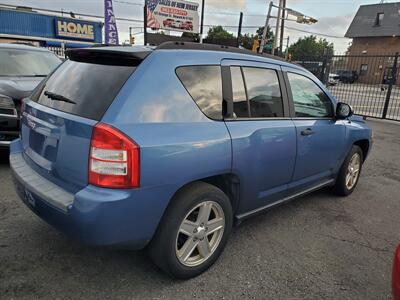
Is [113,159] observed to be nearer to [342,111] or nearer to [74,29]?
[342,111]

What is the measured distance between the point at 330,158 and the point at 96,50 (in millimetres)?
2831

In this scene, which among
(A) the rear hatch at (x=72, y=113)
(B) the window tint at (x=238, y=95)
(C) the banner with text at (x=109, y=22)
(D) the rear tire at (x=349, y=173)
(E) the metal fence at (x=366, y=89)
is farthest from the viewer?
(C) the banner with text at (x=109, y=22)

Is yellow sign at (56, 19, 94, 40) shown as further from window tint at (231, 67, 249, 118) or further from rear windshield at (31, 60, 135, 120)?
window tint at (231, 67, 249, 118)

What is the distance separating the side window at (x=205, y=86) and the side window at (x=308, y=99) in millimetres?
1095

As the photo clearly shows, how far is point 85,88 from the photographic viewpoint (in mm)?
2484

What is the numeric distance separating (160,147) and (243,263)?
136 centimetres

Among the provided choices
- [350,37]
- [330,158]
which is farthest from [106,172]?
[350,37]

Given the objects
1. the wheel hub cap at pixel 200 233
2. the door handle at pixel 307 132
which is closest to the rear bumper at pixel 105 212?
the wheel hub cap at pixel 200 233

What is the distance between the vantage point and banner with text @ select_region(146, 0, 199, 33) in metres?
17.3

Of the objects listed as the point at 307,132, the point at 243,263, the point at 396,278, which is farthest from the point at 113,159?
the point at 307,132

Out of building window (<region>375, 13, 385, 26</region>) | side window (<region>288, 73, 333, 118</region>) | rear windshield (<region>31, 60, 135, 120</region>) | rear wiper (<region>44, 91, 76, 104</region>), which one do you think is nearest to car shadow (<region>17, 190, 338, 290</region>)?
rear windshield (<region>31, 60, 135, 120</region>)

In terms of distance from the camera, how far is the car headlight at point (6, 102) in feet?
15.4

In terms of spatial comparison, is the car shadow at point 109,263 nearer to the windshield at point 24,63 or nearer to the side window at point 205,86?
the side window at point 205,86

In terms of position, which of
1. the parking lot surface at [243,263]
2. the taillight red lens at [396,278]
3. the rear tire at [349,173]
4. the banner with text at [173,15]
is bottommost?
the parking lot surface at [243,263]
